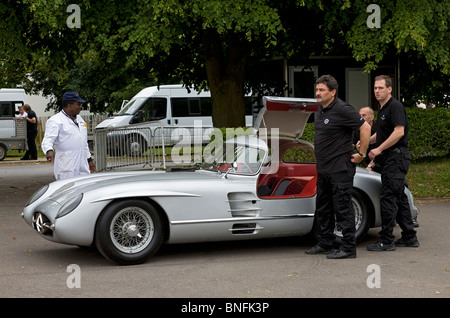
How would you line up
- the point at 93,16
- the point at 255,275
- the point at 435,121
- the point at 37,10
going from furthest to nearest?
the point at 435,121 → the point at 93,16 → the point at 37,10 → the point at 255,275

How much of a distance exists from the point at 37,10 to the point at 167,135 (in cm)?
554

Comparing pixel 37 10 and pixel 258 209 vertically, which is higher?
pixel 37 10

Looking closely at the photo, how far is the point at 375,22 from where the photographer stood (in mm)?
13008

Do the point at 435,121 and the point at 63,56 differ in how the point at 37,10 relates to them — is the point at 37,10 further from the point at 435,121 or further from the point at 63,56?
the point at 435,121

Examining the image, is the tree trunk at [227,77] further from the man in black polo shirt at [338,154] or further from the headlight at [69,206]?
the headlight at [69,206]

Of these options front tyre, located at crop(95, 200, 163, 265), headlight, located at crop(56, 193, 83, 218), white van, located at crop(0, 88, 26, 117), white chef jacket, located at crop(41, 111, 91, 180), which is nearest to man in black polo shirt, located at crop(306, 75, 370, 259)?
front tyre, located at crop(95, 200, 163, 265)

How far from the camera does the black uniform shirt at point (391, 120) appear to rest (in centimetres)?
741

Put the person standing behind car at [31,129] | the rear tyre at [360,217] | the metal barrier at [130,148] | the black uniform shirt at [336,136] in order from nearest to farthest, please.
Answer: the black uniform shirt at [336,136] < the rear tyre at [360,217] < the metal barrier at [130,148] < the person standing behind car at [31,129]

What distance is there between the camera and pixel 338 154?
22.6ft

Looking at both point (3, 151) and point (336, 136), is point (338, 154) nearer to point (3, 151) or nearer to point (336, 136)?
point (336, 136)

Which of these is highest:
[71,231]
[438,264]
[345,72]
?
[345,72]

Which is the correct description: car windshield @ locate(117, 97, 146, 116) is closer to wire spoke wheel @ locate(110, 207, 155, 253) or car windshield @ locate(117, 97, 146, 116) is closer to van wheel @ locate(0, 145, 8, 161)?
van wheel @ locate(0, 145, 8, 161)

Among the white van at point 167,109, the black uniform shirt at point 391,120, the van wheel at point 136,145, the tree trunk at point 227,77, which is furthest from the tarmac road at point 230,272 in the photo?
the white van at point 167,109
